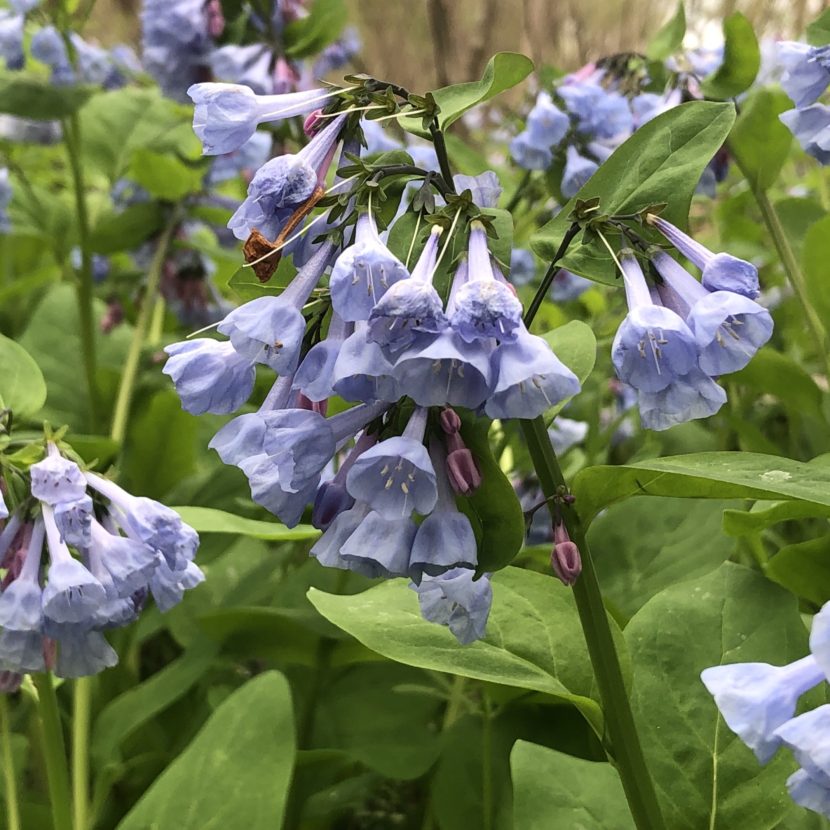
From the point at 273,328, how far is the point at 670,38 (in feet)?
2.70

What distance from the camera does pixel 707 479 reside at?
532 millimetres

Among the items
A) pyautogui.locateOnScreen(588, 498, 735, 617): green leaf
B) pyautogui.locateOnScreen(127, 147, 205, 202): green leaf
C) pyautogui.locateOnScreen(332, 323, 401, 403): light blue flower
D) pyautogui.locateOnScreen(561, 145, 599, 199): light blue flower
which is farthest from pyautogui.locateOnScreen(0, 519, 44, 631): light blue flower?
pyautogui.locateOnScreen(127, 147, 205, 202): green leaf

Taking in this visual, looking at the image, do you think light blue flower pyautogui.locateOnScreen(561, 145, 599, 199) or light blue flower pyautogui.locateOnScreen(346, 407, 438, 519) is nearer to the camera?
light blue flower pyautogui.locateOnScreen(346, 407, 438, 519)

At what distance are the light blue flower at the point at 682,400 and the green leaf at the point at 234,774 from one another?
1.32ft

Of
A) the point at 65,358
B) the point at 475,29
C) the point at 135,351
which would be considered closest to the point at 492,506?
the point at 135,351

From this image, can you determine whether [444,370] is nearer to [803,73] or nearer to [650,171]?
[650,171]

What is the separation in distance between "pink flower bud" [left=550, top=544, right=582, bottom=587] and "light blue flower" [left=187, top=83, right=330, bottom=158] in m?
0.31

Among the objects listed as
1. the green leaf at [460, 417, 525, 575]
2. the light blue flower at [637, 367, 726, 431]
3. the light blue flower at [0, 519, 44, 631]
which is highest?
the light blue flower at [637, 367, 726, 431]

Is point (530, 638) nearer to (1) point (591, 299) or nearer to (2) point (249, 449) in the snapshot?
(2) point (249, 449)

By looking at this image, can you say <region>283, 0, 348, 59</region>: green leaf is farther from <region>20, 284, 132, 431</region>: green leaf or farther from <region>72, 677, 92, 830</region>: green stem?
<region>72, 677, 92, 830</region>: green stem

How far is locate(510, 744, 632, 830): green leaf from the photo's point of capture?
639mm

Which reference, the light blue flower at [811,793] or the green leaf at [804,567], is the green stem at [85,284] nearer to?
the green leaf at [804,567]

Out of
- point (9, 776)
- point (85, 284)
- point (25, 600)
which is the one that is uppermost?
point (25, 600)

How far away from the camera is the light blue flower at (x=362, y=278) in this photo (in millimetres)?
478
